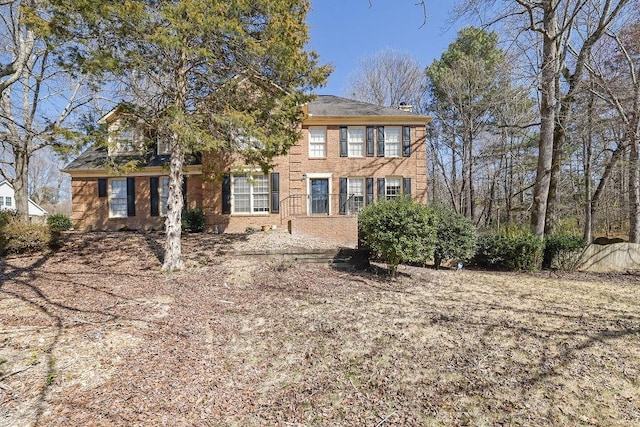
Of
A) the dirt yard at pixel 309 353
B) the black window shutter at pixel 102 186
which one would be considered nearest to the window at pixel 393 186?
the dirt yard at pixel 309 353

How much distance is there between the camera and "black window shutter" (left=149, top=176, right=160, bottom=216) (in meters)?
14.6

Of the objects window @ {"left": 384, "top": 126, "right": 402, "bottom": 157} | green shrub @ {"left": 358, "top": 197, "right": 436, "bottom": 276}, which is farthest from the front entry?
green shrub @ {"left": 358, "top": 197, "right": 436, "bottom": 276}

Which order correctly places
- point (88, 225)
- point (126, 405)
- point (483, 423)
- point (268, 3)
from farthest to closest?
point (88, 225) < point (268, 3) < point (126, 405) < point (483, 423)

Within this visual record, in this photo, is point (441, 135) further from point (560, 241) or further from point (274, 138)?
point (274, 138)

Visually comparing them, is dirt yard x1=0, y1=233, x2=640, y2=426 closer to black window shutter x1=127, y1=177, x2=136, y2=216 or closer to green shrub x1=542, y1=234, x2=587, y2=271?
green shrub x1=542, y1=234, x2=587, y2=271

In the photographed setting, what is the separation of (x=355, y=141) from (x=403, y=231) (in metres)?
8.31

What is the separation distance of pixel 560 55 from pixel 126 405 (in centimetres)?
1451

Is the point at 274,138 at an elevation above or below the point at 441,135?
below

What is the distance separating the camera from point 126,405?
9.41 ft

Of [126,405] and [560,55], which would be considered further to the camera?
[560,55]

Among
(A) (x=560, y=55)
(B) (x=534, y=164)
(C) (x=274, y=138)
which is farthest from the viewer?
(B) (x=534, y=164)

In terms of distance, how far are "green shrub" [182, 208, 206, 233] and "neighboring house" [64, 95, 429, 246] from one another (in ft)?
1.58

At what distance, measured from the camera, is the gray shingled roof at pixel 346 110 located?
14.6 metres

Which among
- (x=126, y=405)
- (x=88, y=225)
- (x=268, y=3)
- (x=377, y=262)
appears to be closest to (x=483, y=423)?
(x=126, y=405)
